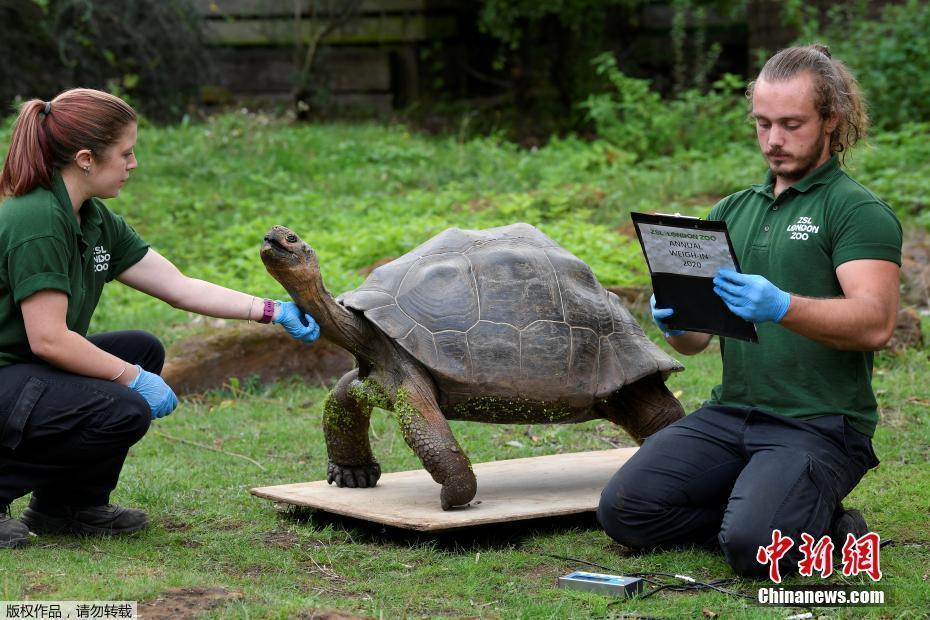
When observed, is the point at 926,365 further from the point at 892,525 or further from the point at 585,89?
the point at 585,89

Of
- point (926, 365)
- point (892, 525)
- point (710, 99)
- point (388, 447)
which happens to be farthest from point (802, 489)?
point (710, 99)

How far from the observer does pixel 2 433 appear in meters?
3.71

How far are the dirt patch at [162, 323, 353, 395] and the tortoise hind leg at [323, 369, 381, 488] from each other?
2.14m

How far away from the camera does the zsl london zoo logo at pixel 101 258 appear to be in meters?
4.02

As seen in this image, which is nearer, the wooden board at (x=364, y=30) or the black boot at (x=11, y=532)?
the black boot at (x=11, y=532)

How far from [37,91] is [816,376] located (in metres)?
11.9

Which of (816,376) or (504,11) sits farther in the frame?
(504,11)

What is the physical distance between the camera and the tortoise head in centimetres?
395

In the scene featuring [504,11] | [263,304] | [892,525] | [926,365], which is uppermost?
[504,11]

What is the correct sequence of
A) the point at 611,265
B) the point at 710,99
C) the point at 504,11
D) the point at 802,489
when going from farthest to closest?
1. the point at 504,11
2. the point at 710,99
3. the point at 611,265
4. the point at 802,489

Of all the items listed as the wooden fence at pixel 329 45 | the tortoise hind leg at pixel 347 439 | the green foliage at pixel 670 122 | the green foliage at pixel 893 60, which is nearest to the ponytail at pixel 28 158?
the tortoise hind leg at pixel 347 439

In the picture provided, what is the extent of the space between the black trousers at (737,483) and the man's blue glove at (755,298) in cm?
50

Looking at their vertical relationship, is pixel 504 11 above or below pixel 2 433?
above

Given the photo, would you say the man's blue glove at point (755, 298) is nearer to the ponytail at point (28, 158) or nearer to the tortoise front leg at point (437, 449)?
the tortoise front leg at point (437, 449)
